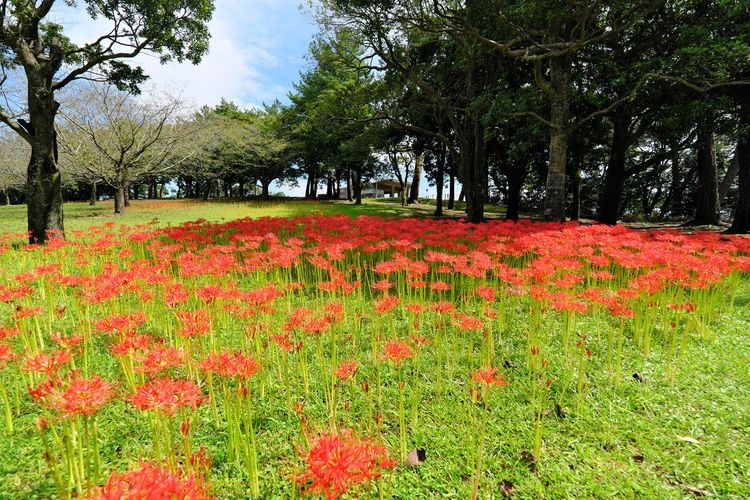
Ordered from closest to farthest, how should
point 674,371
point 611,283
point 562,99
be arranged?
point 674,371, point 611,283, point 562,99

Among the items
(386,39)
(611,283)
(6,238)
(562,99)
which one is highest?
(386,39)

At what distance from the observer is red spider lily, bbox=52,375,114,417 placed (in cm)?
143

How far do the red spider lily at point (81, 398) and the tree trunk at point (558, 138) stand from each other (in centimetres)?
1336

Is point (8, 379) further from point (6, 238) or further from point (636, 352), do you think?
point (636, 352)

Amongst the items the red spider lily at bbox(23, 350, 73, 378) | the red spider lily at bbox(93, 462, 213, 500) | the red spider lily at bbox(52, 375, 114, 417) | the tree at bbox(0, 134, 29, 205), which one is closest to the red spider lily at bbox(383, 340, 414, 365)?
the red spider lily at bbox(93, 462, 213, 500)

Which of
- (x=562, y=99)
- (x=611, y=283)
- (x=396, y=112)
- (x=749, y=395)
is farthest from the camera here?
(x=396, y=112)

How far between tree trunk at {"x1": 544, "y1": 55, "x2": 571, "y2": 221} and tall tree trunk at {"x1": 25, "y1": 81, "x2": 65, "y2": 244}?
15.9 m

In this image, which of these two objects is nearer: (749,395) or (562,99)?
(749,395)

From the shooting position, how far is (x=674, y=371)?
3.38 meters

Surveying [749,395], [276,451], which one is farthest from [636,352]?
[276,451]

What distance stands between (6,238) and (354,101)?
16464mm

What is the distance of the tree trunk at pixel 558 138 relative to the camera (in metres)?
12.1

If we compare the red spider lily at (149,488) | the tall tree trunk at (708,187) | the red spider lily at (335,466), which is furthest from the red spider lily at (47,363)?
the tall tree trunk at (708,187)

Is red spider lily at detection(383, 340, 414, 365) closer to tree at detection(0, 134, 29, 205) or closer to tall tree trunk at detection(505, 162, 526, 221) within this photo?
tall tree trunk at detection(505, 162, 526, 221)
